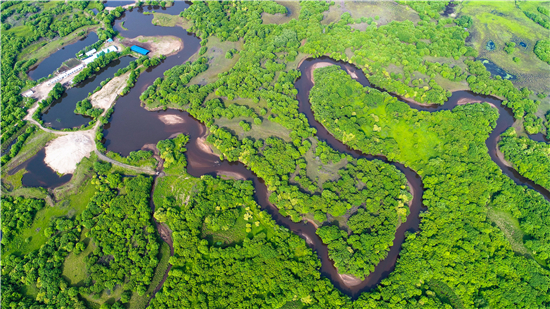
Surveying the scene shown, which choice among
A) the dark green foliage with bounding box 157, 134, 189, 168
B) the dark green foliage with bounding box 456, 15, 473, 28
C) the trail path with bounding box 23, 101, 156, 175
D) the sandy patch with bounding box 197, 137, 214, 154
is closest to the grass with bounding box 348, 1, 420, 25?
the dark green foliage with bounding box 456, 15, 473, 28

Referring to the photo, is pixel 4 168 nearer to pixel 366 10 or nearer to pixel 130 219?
pixel 130 219

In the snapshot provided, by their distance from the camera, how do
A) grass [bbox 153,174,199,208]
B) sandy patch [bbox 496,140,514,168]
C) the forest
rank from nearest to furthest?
1. the forest
2. grass [bbox 153,174,199,208]
3. sandy patch [bbox 496,140,514,168]

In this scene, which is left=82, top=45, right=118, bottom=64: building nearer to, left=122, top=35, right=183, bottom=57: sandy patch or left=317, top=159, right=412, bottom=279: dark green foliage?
left=122, top=35, right=183, bottom=57: sandy patch

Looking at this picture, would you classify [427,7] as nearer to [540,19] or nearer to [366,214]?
[540,19]

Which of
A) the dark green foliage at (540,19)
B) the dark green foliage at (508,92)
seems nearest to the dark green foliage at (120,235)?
the dark green foliage at (508,92)

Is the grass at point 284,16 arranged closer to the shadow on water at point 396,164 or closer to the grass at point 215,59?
the grass at point 215,59

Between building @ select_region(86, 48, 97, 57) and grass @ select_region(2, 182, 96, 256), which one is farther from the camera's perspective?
building @ select_region(86, 48, 97, 57)

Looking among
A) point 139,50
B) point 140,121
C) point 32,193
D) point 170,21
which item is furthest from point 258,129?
point 170,21
